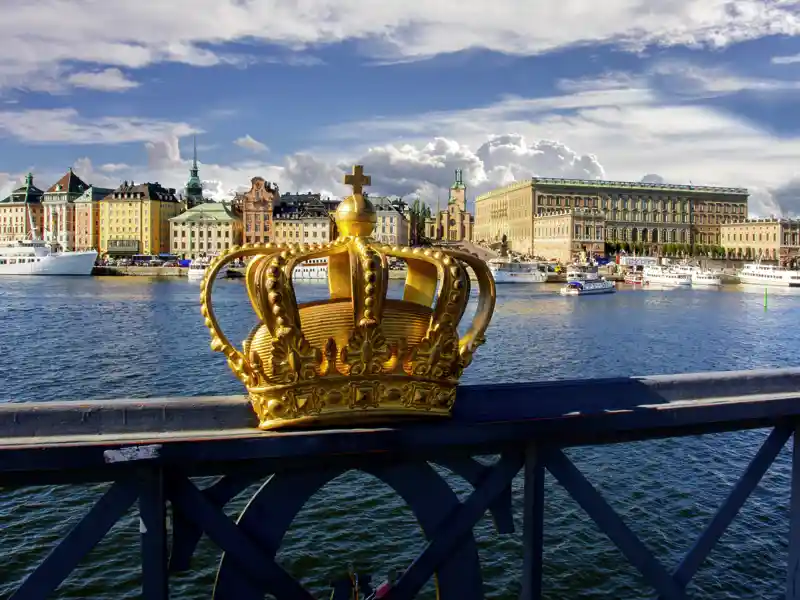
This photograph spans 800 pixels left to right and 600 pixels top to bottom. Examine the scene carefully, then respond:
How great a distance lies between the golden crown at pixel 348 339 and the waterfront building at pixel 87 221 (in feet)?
→ 392

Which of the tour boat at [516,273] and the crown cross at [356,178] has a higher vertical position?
the crown cross at [356,178]

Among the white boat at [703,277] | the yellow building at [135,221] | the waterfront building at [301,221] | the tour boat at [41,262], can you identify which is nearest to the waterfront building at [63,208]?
the yellow building at [135,221]

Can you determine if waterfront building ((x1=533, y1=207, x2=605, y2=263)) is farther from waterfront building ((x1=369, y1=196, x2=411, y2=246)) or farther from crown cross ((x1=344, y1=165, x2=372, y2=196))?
crown cross ((x1=344, y1=165, x2=372, y2=196))

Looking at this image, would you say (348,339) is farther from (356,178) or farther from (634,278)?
(634,278)

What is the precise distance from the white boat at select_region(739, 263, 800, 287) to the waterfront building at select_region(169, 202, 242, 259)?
209 ft

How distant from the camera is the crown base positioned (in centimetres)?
299

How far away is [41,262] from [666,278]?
70255 millimetres

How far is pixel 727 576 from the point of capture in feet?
28.4

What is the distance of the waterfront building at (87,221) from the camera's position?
114 m

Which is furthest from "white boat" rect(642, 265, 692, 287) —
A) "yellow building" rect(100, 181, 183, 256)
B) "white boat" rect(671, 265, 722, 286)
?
"yellow building" rect(100, 181, 183, 256)

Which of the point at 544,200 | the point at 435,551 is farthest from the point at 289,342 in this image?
the point at 544,200

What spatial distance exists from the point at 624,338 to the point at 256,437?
1300 inches

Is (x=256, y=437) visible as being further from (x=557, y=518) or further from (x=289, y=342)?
(x=557, y=518)

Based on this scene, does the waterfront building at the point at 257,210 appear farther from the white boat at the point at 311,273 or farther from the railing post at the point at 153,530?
the railing post at the point at 153,530
